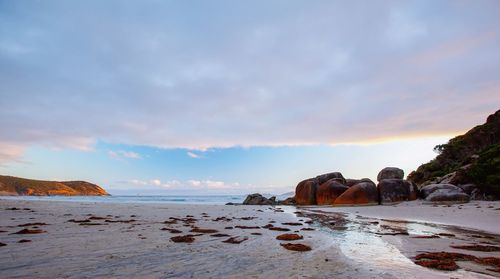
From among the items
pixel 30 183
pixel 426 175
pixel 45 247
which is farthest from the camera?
pixel 30 183

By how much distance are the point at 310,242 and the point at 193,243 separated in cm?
295

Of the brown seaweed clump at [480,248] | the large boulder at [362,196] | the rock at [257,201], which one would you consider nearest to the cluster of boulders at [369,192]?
the large boulder at [362,196]

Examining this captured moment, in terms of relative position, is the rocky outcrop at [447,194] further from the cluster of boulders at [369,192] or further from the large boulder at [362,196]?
the large boulder at [362,196]

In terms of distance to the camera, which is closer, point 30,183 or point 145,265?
point 145,265

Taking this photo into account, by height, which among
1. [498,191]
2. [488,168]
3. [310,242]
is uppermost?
[488,168]

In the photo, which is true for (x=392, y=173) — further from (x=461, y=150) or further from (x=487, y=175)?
(x=461, y=150)

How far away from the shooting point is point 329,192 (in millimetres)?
29672

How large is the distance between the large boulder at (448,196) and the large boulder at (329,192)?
25.2 feet

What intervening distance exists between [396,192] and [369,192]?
89.2 inches

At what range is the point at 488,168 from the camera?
22.7 meters

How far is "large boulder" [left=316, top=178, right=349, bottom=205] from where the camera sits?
29.2m

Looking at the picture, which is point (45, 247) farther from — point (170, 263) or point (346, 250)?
point (346, 250)

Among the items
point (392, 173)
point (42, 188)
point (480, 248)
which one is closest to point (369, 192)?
point (392, 173)

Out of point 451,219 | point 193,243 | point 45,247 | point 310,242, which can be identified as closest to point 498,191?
point 451,219
